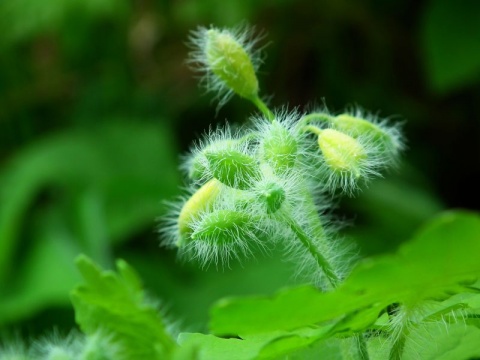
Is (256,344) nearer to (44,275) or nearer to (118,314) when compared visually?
(118,314)

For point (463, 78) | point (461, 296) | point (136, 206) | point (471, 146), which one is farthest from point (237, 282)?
point (461, 296)

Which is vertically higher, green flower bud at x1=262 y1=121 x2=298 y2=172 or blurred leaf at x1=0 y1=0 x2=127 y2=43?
blurred leaf at x1=0 y1=0 x2=127 y2=43

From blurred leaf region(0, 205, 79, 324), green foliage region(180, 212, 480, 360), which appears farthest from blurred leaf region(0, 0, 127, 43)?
green foliage region(180, 212, 480, 360)

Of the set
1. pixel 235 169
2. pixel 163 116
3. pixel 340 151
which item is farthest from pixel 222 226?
pixel 163 116

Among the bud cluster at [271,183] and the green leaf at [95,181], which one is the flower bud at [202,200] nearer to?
the bud cluster at [271,183]

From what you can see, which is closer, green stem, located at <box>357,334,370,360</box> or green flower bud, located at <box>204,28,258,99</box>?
green stem, located at <box>357,334,370,360</box>

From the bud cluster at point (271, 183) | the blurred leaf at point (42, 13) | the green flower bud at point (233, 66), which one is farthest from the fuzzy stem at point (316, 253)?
the blurred leaf at point (42, 13)

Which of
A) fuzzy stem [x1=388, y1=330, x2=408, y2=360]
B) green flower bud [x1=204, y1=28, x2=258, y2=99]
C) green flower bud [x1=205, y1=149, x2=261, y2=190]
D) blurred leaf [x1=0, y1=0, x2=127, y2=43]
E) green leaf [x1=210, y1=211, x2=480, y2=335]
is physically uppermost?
blurred leaf [x1=0, y1=0, x2=127, y2=43]

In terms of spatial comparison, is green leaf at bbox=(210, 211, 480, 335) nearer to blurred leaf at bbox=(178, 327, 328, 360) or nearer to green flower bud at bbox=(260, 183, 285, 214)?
blurred leaf at bbox=(178, 327, 328, 360)
